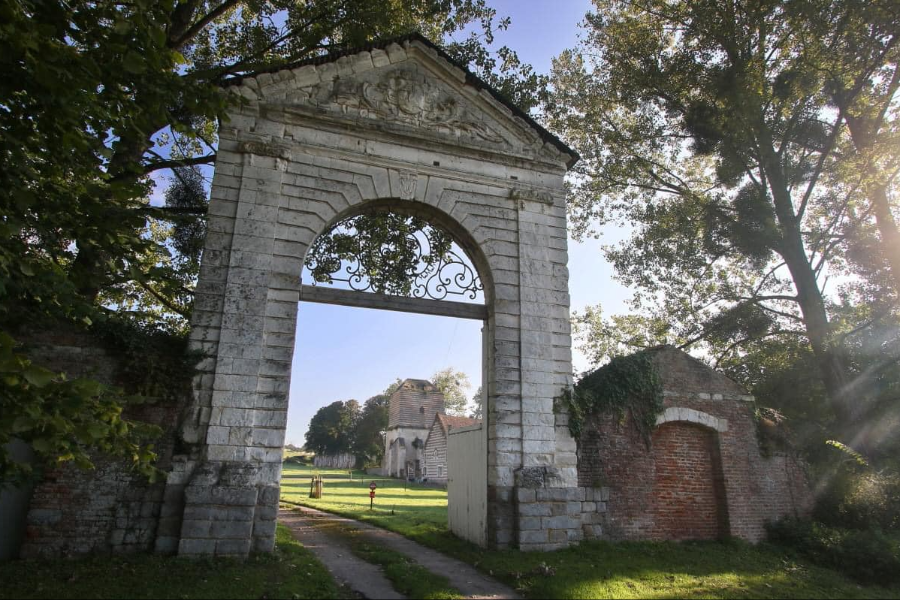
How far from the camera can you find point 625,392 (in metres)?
9.72

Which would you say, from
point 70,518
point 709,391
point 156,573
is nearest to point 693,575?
point 709,391

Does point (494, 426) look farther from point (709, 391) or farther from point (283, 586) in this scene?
point (709, 391)

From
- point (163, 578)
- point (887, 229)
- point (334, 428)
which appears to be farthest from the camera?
point (334, 428)

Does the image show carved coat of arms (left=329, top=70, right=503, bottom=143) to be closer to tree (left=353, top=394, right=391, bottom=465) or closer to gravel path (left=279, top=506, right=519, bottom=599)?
gravel path (left=279, top=506, right=519, bottom=599)

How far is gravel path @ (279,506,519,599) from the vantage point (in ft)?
21.4

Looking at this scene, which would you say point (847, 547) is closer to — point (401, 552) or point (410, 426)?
point (401, 552)

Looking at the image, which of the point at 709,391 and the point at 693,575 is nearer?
the point at 693,575

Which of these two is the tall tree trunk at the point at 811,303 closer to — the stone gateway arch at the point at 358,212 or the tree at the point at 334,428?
the stone gateway arch at the point at 358,212

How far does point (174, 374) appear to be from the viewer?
7508 millimetres

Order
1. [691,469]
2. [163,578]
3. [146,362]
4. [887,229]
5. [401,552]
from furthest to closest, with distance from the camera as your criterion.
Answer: [887,229] < [691,469] < [401,552] < [146,362] < [163,578]

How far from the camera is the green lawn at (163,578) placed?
5.55 metres

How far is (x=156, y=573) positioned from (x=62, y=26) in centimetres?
565

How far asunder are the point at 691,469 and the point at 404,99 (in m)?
8.56

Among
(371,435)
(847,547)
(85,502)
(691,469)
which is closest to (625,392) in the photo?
(691,469)
